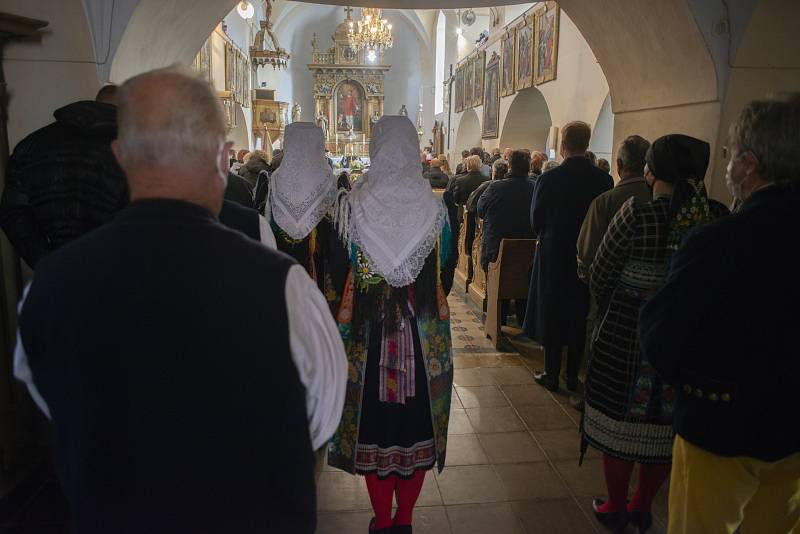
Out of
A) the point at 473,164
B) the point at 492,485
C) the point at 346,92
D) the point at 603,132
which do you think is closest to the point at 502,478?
the point at 492,485

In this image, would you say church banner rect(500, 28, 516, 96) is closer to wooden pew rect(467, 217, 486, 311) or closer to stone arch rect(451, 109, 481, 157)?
stone arch rect(451, 109, 481, 157)

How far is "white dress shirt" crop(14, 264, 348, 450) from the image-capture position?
1.04m

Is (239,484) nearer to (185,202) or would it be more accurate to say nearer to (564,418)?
(185,202)

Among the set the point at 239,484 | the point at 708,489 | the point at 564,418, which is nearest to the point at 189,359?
the point at 239,484

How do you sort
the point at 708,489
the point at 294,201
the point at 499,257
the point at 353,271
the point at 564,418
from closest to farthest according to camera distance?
the point at 708,489 → the point at 353,271 → the point at 294,201 → the point at 564,418 → the point at 499,257

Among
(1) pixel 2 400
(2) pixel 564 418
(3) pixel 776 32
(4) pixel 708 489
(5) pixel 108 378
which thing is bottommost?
(2) pixel 564 418

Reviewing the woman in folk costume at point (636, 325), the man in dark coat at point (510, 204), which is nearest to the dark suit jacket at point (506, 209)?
the man in dark coat at point (510, 204)

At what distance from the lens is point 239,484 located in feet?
3.40

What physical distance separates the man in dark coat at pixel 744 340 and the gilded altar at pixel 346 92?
77.1 feet

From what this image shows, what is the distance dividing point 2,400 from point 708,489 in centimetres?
325

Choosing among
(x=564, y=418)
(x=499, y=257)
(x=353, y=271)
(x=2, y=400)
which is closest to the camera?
(x=353, y=271)

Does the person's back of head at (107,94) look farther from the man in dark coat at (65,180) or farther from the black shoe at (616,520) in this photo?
the black shoe at (616,520)

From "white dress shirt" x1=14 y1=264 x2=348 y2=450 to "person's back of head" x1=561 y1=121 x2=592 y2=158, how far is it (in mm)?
3046

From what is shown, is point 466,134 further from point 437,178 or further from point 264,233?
point 264,233
